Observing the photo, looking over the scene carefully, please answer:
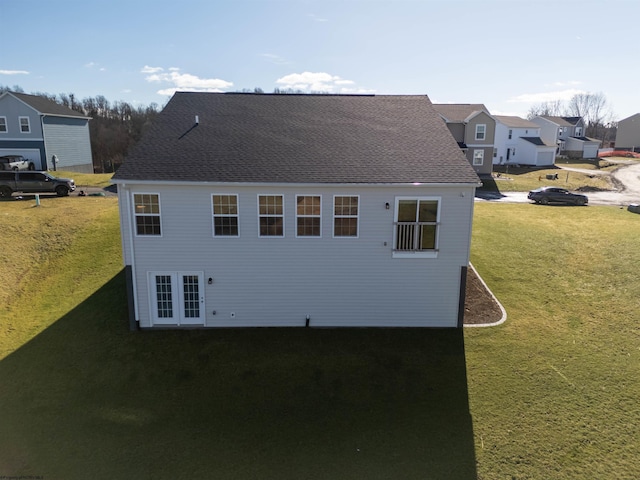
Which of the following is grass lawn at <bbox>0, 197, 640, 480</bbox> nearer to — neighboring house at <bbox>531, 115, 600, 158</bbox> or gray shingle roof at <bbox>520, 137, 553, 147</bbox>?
gray shingle roof at <bbox>520, 137, 553, 147</bbox>

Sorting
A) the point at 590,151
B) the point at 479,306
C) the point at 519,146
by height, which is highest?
the point at 519,146

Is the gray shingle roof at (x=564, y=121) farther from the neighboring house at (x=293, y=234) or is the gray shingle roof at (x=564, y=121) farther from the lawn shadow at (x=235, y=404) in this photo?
the lawn shadow at (x=235, y=404)

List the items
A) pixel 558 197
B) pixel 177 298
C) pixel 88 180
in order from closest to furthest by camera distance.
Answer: pixel 177 298 → pixel 558 197 → pixel 88 180

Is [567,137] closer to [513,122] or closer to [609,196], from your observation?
[513,122]

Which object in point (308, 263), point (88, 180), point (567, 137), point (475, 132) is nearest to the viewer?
point (308, 263)

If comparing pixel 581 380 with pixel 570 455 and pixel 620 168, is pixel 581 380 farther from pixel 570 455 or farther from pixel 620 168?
pixel 620 168

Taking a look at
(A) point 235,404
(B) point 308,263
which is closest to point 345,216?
(B) point 308,263
